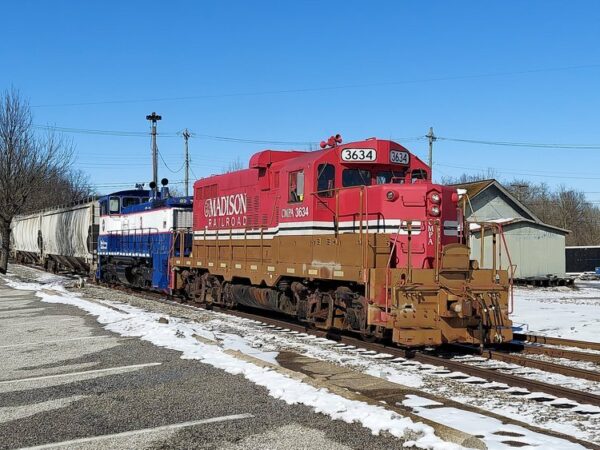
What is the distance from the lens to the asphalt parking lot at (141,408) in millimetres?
5238

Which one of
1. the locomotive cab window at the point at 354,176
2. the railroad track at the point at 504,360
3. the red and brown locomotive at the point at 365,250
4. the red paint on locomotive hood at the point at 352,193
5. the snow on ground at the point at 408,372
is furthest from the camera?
the locomotive cab window at the point at 354,176

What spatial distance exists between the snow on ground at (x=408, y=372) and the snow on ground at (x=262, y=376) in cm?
50

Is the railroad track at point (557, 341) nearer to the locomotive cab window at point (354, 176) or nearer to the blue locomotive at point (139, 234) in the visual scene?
the locomotive cab window at point (354, 176)

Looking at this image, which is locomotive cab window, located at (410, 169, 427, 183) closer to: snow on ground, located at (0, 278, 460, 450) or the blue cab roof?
snow on ground, located at (0, 278, 460, 450)

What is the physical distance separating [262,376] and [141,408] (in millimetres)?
1713

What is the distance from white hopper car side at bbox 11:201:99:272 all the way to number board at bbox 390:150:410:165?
19.4 m

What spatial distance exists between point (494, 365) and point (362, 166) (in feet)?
13.6

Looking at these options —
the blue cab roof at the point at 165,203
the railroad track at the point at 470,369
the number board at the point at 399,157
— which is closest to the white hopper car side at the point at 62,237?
the blue cab roof at the point at 165,203

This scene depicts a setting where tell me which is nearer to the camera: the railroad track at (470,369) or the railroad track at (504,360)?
the railroad track at (470,369)

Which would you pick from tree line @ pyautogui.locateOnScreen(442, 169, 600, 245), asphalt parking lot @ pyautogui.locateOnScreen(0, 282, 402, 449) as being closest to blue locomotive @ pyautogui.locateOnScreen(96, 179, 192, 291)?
asphalt parking lot @ pyautogui.locateOnScreen(0, 282, 402, 449)

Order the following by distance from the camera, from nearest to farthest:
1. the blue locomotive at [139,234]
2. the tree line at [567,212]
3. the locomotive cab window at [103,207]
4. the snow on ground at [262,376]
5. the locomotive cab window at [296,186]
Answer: the snow on ground at [262,376]
the locomotive cab window at [296,186]
the blue locomotive at [139,234]
the locomotive cab window at [103,207]
the tree line at [567,212]

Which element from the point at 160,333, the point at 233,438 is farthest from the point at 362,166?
the point at 233,438

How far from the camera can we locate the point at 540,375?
8.33 m

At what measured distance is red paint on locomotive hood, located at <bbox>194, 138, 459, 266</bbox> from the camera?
999 cm
